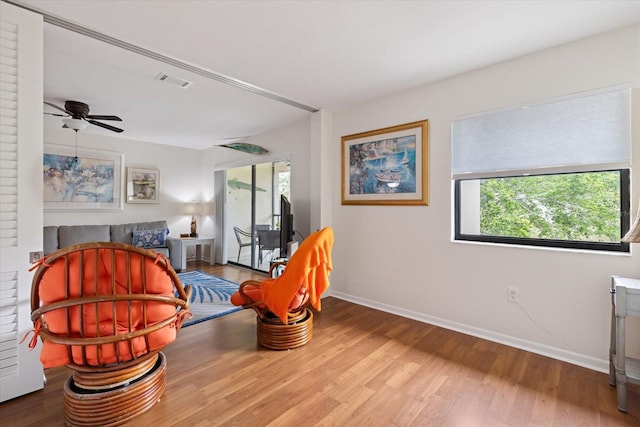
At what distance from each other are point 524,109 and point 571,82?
32 cm

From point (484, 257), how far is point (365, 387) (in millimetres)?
1576

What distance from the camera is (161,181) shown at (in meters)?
5.74

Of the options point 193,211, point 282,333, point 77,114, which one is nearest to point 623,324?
point 282,333

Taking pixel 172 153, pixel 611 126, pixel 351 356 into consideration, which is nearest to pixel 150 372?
pixel 351 356

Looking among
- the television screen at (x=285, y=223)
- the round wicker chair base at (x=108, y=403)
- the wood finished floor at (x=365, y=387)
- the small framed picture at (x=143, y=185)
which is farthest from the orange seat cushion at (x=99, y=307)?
the small framed picture at (x=143, y=185)

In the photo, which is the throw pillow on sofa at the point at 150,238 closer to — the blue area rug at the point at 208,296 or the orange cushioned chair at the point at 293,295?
the blue area rug at the point at 208,296

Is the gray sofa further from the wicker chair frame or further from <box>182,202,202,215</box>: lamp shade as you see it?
the wicker chair frame

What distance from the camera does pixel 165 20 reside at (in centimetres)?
195

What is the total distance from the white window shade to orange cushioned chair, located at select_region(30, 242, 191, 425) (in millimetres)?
2668

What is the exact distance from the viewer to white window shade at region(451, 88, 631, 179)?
2.03 metres

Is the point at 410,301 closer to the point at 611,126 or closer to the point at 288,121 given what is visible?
the point at 611,126

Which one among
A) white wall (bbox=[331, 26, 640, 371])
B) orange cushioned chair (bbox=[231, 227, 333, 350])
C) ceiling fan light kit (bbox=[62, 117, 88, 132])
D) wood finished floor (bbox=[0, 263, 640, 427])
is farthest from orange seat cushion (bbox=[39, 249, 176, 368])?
ceiling fan light kit (bbox=[62, 117, 88, 132])

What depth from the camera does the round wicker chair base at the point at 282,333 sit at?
2.35 metres

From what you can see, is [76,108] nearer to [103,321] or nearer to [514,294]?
[103,321]
